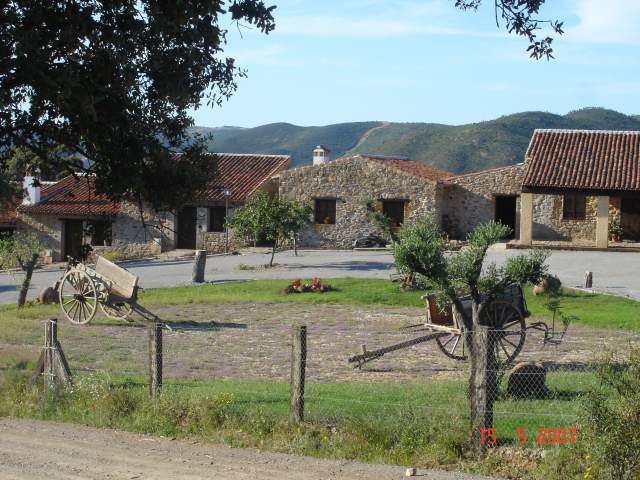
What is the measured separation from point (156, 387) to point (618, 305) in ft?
45.4

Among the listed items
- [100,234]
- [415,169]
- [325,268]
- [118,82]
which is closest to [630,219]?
[415,169]

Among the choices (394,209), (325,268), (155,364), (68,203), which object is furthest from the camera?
(68,203)

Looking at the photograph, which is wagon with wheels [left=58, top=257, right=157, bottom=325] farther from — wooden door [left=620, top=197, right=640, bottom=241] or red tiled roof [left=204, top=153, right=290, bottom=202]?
wooden door [left=620, top=197, right=640, bottom=241]

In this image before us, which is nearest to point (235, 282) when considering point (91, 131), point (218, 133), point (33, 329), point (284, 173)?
point (33, 329)

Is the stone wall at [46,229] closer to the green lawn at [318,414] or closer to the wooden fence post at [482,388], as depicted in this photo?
the green lawn at [318,414]

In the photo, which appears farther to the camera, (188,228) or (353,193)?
(188,228)

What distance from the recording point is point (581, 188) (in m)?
34.0

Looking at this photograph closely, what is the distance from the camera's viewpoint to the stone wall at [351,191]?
3778 centimetres

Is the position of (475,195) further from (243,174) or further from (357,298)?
(357,298)

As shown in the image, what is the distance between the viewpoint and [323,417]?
29.3ft

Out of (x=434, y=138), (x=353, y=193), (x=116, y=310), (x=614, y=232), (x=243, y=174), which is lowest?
(x=116, y=310)

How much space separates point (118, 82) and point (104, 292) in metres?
8.97

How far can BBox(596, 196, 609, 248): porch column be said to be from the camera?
3372 centimetres

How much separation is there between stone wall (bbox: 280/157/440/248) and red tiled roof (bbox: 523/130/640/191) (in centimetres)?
460
